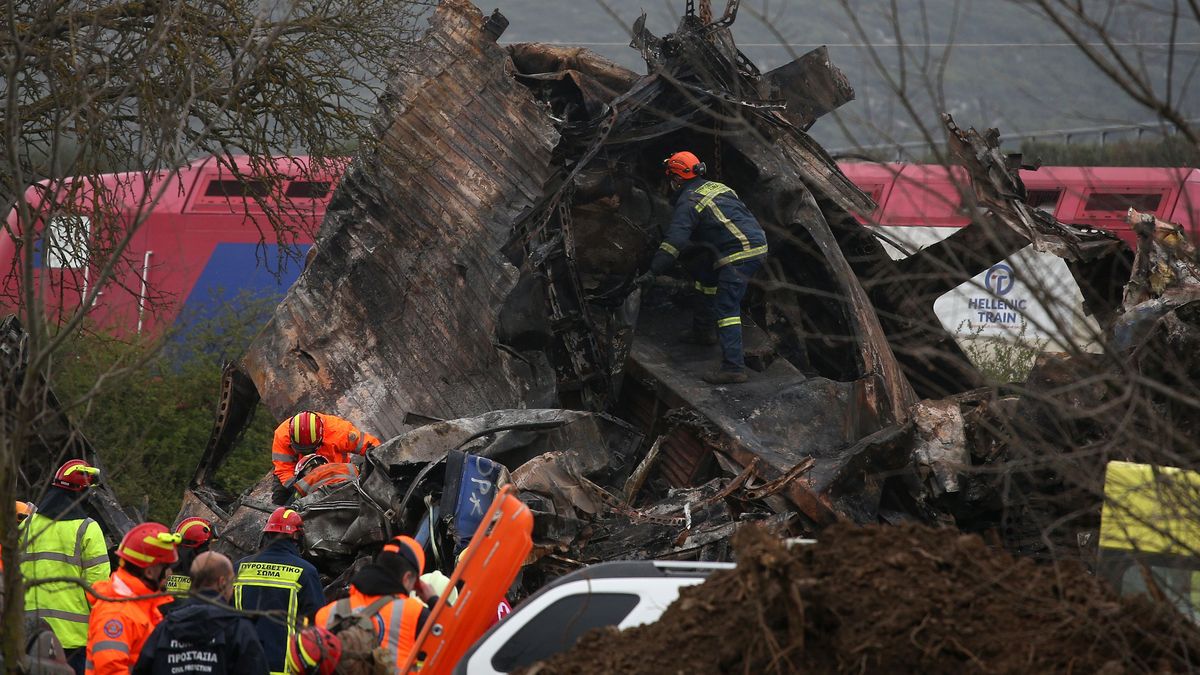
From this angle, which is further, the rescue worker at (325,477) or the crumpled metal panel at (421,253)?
the crumpled metal panel at (421,253)

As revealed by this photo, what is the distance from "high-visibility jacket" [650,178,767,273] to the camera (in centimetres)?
1030

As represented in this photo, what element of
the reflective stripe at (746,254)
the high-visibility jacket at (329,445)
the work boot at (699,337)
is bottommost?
the high-visibility jacket at (329,445)

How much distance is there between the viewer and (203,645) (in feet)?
17.5

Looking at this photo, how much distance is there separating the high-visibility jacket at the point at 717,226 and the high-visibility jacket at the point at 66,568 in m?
4.57

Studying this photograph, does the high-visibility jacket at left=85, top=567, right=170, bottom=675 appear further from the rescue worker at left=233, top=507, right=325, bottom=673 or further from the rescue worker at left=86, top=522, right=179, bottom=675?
the rescue worker at left=233, top=507, right=325, bottom=673

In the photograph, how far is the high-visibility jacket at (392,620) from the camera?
5711 mm

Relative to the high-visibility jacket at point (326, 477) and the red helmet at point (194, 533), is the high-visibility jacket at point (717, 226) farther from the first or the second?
the red helmet at point (194, 533)

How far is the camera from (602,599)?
5.55 m

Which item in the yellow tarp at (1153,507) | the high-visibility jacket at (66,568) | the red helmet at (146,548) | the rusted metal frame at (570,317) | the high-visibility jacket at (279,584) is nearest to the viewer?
the yellow tarp at (1153,507)

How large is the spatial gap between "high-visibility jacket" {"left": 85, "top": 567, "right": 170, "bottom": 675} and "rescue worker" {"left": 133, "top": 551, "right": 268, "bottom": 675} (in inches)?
17.9

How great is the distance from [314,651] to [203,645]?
429 millimetres

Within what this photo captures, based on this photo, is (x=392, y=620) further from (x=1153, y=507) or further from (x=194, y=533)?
(x=1153, y=507)

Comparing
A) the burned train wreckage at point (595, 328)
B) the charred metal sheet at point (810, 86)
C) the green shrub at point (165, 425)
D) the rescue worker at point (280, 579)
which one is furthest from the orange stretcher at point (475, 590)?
the green shrub at point (165, 425)

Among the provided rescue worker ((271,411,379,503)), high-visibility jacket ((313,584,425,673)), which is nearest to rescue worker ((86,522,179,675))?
high-visibility jacket ((313,584,425,673))
